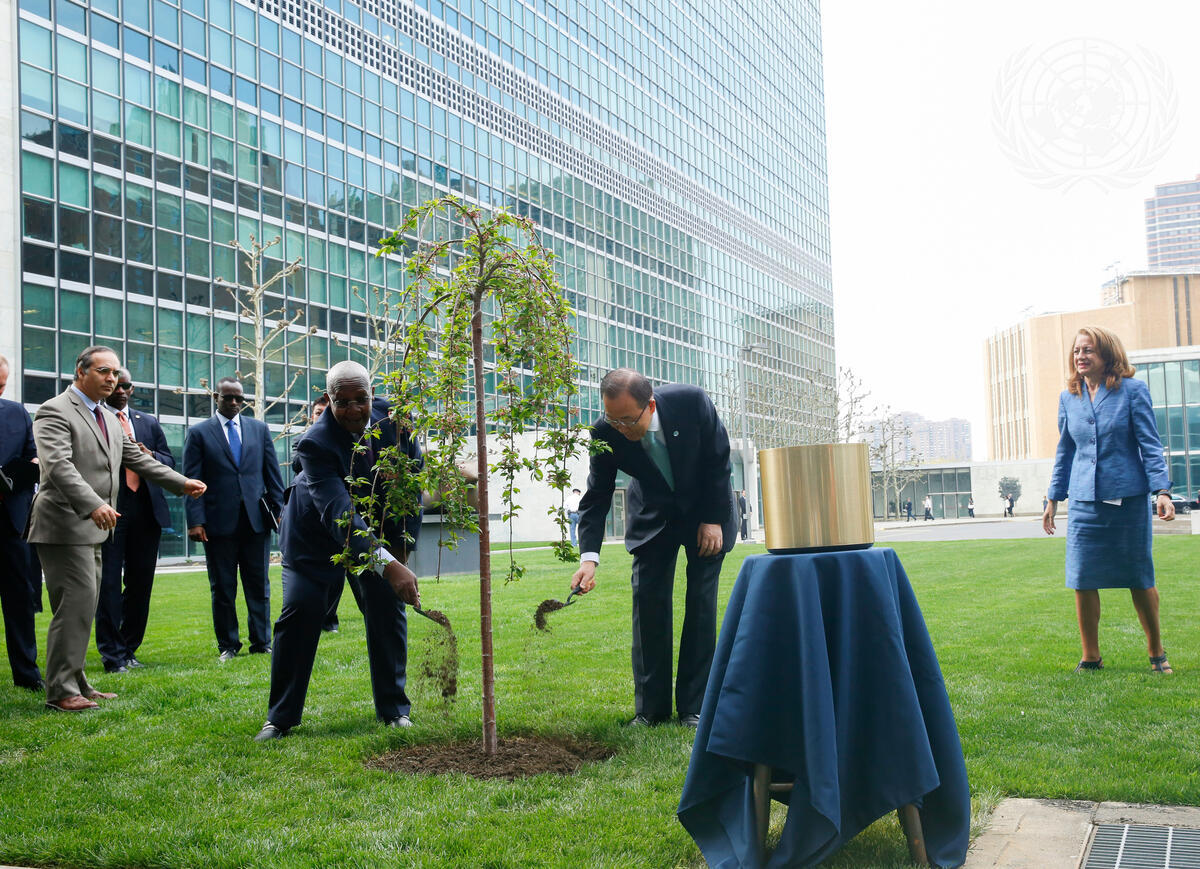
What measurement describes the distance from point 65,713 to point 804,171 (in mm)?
106967

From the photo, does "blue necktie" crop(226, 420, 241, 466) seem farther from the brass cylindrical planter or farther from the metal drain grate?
the metal drain grate

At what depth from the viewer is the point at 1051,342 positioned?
365 ft

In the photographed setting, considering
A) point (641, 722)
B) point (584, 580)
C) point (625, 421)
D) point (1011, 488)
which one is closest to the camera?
point (584, 580)

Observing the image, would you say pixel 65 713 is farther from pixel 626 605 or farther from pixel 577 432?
pixel 626 605

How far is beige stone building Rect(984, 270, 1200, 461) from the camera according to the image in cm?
10419

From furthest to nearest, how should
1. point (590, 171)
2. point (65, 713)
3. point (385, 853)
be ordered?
point (590, 171) < point (65, 713) < point (385, 853)

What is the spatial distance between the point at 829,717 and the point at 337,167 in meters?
43.0

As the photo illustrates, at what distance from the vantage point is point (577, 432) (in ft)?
16.3

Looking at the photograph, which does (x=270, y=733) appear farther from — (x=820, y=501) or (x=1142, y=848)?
(x=1142, y=848)

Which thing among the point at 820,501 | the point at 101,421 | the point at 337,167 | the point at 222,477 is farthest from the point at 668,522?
the point at 337,167

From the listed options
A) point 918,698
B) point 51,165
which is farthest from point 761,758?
point 51,165

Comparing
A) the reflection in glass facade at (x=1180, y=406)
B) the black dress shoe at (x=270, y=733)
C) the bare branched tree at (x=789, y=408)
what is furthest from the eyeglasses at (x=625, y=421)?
the reflection in glass facade at (x=1180, y=406)

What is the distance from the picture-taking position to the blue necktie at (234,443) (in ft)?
27.5

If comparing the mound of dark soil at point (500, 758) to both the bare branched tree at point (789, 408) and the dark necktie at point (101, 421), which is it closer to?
the dark necktie at point (101, 421)
